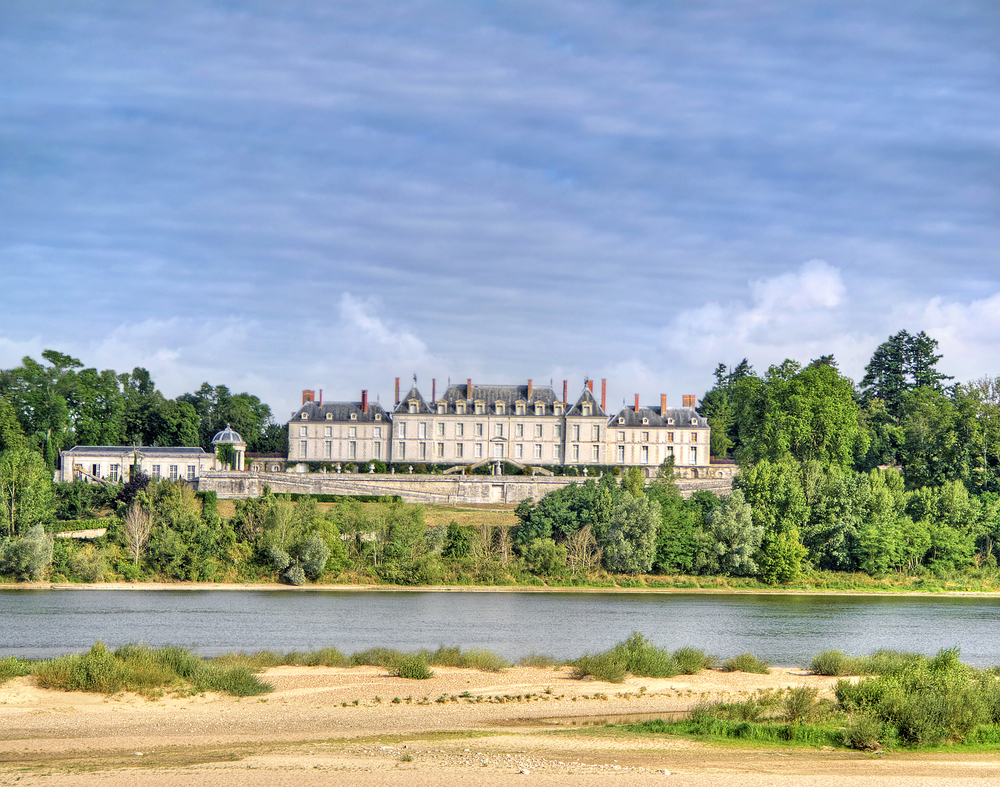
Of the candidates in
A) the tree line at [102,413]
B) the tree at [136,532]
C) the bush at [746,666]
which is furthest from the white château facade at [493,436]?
the bush at [746,666]

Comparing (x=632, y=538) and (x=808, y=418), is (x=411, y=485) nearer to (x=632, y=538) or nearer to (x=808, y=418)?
(x=632, y=538)

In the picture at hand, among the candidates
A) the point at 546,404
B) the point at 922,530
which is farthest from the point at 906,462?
the point at 546,404

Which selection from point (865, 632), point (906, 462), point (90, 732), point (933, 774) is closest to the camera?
point (933, 774)

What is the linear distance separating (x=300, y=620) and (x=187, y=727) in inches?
570

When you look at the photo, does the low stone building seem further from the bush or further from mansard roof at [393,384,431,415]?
the bush

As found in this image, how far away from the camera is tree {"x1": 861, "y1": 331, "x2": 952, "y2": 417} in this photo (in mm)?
71625

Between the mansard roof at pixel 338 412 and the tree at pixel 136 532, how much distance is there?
87.9 feet

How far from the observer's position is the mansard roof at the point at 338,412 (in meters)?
67.5

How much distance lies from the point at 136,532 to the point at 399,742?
1153 inches

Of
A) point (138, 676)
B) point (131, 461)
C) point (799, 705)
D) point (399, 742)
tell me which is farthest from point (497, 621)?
point (131, 461)

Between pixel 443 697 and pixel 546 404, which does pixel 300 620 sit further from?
pixel 546 404

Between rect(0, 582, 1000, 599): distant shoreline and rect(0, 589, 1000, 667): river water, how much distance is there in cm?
66

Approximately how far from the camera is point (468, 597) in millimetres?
37281

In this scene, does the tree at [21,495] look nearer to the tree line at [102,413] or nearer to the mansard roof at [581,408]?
the tree line at [102,413]
